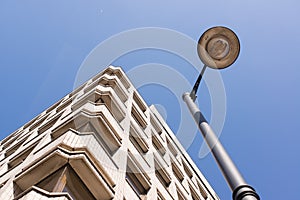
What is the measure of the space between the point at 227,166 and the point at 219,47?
272 cm

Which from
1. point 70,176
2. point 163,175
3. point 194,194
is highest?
point 194,194

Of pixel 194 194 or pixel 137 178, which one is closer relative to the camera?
pixel 137 178

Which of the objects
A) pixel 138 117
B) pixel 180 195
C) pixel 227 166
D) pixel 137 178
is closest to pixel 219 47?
pixel 227 166

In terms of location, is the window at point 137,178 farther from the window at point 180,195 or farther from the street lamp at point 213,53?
the street lamp at point 213,53

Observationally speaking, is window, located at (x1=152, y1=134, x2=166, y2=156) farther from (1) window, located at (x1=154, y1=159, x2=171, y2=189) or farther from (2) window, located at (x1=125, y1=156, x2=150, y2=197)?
(2) window, located at (x1=125, y1=156, x2=150, y2=197)

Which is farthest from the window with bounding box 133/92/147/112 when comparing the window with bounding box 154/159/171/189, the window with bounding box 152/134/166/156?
the window with bounding box 154/159/171/189

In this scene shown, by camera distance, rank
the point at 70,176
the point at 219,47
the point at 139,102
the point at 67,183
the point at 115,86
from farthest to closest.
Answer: the point at 139,102 < the point at 115,86 < the point at 70,176 < the point at 67,183 < the point at 219,47

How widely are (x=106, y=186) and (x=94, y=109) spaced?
19.0ft

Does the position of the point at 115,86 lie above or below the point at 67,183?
above

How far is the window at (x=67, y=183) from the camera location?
27.6 feet

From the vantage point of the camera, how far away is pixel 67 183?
8.59 meters

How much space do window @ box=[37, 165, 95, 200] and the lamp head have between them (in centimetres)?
426

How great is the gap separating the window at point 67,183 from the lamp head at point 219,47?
4.26 metres

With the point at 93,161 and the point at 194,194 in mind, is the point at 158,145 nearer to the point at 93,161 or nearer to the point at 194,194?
the point at 194,194
